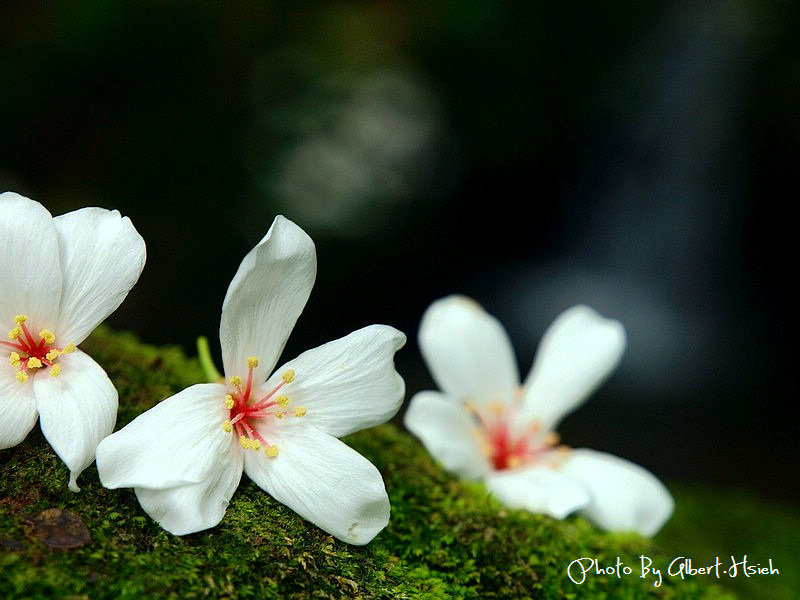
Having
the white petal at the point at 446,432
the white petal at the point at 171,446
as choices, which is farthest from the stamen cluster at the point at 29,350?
the white petal at the point at 446,432

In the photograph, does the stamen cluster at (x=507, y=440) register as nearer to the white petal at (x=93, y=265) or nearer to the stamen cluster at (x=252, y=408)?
the stamen cluster at (x=252, y=408)

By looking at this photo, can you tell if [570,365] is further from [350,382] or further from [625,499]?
[350,382]

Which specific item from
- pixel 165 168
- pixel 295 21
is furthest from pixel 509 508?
pixel 295 21

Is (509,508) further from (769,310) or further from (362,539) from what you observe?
(769,310)

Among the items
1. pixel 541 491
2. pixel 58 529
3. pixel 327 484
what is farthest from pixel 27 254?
pixel 541 491

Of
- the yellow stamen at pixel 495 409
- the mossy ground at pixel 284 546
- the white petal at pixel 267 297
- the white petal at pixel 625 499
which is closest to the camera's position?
the mossy ground at pixel 284 546

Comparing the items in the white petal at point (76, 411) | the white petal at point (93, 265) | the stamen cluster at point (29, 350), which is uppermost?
the white petal at point (93, 265)
